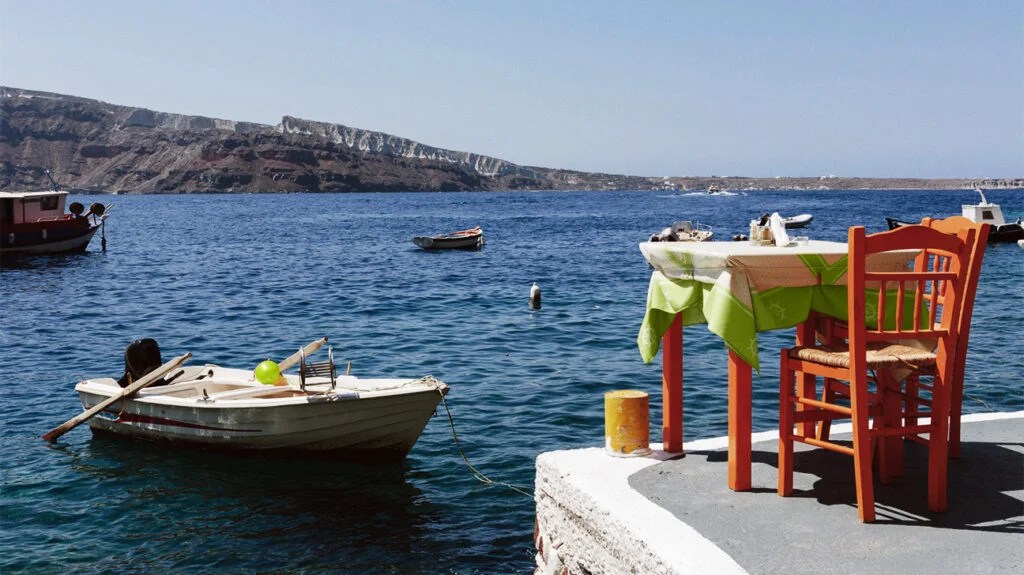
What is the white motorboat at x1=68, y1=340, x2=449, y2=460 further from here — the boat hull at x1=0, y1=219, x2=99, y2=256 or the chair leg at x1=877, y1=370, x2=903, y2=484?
the boat hull at x1=0, y1=219, x2=99, y2=256

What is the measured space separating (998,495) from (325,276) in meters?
38.8

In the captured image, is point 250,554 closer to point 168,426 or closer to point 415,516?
point 415,516

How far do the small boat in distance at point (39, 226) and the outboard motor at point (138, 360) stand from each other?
39053 millimetres

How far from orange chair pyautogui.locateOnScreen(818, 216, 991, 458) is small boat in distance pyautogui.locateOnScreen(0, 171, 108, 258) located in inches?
1965

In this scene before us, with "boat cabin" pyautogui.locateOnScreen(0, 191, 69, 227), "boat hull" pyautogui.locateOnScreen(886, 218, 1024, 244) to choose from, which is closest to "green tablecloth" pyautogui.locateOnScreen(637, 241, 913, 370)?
"boat hull" pyautogui.locateOnScreen(886, 218, 1024, 244)

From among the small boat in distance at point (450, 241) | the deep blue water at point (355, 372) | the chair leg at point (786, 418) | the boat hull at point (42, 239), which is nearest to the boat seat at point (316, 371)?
the deep blue water at point (355, 372)

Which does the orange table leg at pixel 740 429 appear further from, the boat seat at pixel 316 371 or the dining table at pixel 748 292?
the boat seat at pixel 316 371

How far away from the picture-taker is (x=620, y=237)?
74250mm

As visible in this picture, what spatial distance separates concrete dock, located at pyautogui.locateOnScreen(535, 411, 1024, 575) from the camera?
16.1ft

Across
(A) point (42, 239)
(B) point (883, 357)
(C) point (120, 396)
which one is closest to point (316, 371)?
(C) point (120, 396)

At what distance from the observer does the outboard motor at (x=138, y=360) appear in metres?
14.3

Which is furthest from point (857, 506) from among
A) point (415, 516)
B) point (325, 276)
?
point (325, 276)

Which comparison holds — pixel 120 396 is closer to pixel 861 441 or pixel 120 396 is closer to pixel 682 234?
pixel 861 441

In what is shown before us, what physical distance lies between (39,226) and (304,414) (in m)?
44.4
